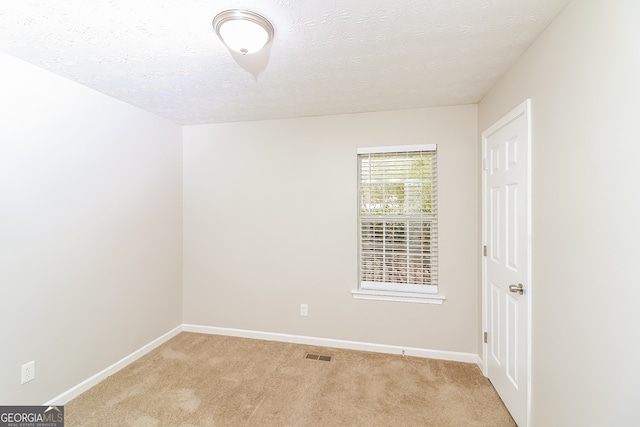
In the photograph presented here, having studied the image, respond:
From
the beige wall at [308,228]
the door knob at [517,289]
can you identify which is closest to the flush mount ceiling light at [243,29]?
the beige wall at [308,228]

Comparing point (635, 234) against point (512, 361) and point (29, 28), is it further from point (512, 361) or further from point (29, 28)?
point (29, 28)

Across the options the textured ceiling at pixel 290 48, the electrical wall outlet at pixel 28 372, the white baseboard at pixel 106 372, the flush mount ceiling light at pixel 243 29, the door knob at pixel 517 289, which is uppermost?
the textured ceiling at pixel 290 48

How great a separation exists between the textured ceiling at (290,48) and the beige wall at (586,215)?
308 millimetres

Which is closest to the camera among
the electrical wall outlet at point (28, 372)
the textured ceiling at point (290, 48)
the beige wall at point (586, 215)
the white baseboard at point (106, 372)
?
the beige wall at point (586, 215)

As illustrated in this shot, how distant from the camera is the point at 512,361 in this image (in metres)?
2.10

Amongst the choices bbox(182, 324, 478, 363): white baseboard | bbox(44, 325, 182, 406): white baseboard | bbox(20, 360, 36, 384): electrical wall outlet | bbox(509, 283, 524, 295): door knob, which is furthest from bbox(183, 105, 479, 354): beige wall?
bbox(20, 360, 36, 384): electrical wall outlet

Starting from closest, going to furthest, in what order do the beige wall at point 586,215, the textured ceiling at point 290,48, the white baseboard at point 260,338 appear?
the beige wall at point 586,215 < the textured ceiling at point 290,48 < the white baseboard at point 260,338

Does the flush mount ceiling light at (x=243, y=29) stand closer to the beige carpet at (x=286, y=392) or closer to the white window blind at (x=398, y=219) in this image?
the white window blind at (x=398, y=219)

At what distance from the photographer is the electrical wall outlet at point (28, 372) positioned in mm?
2027

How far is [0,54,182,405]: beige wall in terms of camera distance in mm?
1978

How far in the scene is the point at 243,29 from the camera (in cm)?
153

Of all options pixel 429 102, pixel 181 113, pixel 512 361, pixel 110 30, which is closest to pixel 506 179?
pixel 429 102

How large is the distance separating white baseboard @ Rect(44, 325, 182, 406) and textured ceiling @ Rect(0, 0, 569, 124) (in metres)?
2.43

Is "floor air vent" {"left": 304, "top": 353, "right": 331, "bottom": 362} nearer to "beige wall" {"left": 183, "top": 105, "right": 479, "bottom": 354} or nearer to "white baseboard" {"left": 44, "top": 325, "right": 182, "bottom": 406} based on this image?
"beige wall" {"left": 183, "top": 105, "right": 479, "bottom": 354}
